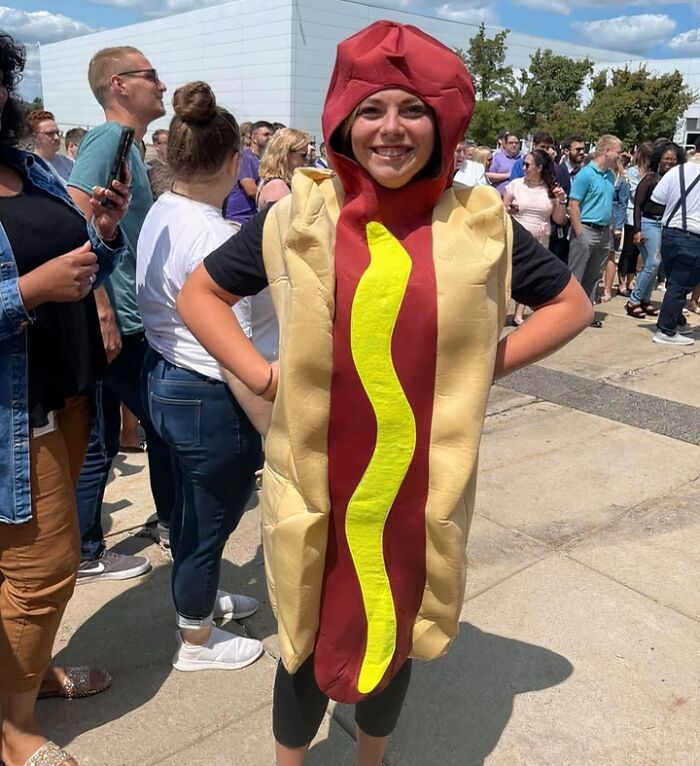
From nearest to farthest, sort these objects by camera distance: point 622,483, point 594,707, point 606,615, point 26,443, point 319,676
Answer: point 319,676 < point 26,443 < point 594,707 < point 606,615 < point 622,483

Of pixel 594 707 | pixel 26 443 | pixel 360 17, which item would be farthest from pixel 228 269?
pixel 360 17

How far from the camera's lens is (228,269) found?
1.58 meters

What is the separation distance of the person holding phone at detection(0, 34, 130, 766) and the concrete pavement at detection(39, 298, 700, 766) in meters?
0.39

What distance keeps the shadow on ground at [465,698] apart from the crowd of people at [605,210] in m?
4.18

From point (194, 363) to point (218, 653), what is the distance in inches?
41.1

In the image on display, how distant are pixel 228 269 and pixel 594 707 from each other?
1.87m

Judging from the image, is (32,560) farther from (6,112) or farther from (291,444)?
(6,112)

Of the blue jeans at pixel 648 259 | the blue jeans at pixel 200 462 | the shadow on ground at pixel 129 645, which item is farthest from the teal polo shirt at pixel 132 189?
the blue jeans at pixel 648 259

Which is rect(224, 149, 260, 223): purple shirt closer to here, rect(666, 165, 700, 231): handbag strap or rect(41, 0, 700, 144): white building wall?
rect(666, 165, 700, 231): handbag strap

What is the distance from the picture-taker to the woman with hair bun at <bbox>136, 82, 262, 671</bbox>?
6.85ft

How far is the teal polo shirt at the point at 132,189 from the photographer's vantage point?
2.57 m

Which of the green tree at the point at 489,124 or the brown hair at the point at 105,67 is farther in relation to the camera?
the green tree at the point at 489,124

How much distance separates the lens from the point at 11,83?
177 centimetres

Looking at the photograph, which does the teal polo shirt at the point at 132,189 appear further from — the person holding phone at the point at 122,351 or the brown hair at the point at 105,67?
the brown hair at the point at 105,67
